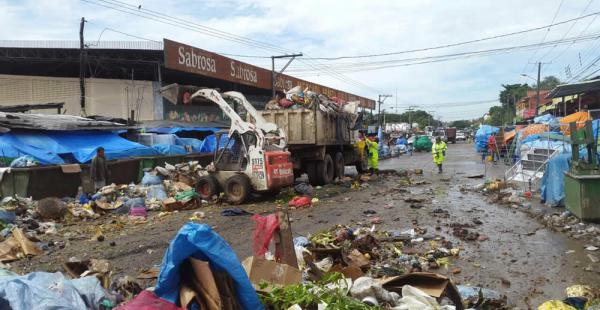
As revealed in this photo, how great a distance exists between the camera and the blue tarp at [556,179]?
34.4ft

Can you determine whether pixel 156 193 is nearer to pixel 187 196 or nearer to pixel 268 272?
pixel 187 196

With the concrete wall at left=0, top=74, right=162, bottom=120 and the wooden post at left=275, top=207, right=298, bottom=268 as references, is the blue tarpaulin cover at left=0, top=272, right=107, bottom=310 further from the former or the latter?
the concrete wall at left=0, top=74, right=162, bottom=120

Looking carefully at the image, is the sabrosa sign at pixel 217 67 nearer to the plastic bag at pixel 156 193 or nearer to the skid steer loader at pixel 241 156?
the plastic bag at pixel 156 193

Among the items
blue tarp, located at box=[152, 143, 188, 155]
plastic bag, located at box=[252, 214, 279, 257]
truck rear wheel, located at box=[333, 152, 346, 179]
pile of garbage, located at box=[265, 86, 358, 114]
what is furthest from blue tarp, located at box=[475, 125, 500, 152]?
plastic bag, located at box=[252, 214, 279, 257]

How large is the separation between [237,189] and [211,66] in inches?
526

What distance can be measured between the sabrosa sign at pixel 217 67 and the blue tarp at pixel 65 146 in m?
4.86

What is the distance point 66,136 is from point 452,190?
12338mm

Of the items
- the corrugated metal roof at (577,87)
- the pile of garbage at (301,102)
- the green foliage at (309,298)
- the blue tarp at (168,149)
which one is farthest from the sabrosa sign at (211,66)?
the green foliage at (309,298)

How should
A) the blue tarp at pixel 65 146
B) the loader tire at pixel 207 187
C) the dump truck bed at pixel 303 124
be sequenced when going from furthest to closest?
the dump truck bed at pixel 303 124 < the blue tarp at pixel 65 146 < the loader tire at pixel 207 187

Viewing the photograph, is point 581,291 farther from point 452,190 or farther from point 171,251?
point 452,190

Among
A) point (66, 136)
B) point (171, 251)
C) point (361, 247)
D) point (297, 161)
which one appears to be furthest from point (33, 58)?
point (171, 251)

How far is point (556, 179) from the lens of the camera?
1063cm

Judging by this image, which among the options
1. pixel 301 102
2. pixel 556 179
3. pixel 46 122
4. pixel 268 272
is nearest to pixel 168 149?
pixel 46 122

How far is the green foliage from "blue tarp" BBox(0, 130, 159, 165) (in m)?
12.4
